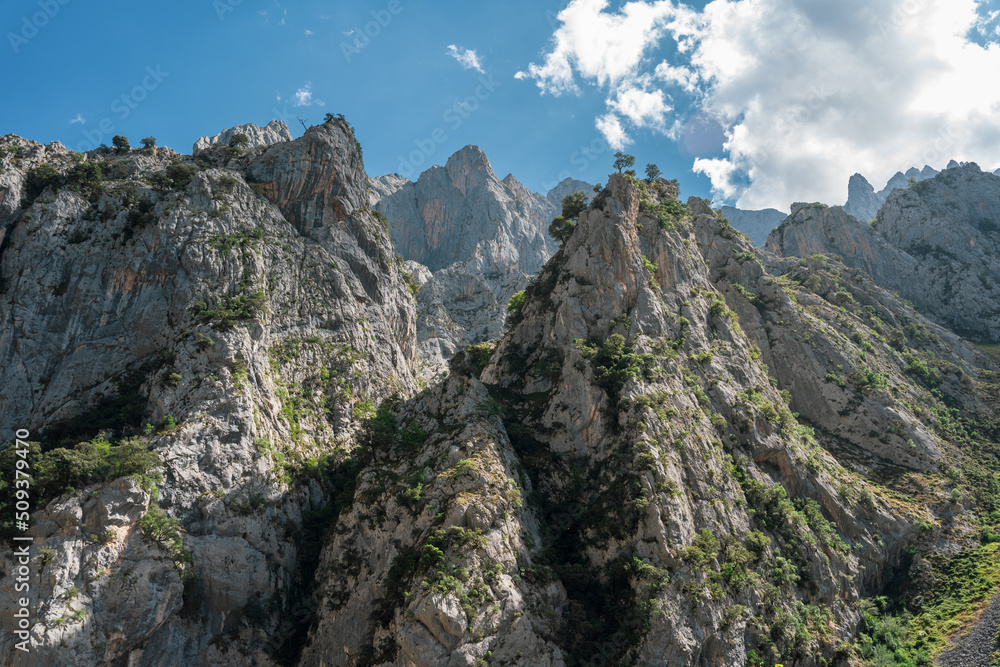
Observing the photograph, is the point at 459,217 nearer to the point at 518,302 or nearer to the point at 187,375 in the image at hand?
the point at 518,302

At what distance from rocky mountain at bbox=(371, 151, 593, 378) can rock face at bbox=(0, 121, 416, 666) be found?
58.3m

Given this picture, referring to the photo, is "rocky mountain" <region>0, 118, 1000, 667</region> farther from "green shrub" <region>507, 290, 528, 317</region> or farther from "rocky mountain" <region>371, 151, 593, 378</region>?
"rocky mountain" <region>371, 151, 593, 378</region>

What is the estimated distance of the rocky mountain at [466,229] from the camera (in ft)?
384

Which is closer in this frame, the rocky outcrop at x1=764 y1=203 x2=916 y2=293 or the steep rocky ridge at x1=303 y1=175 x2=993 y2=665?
the steep rocky ridge at x1=303 y1=175 x2=993 y2=665

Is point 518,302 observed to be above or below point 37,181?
above

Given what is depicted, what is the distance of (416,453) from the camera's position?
37.4 m

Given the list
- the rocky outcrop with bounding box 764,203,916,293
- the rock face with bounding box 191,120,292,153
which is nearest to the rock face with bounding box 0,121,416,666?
the rock face with bounding box 191,120,292,153

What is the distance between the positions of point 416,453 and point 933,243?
384 ft

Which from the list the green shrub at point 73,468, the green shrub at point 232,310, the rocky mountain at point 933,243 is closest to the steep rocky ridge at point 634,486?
the green shrub at point 73,468

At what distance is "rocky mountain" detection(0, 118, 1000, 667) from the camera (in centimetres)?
2786

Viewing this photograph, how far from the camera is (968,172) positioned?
374 feet

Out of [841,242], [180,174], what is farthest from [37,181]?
[841,242]

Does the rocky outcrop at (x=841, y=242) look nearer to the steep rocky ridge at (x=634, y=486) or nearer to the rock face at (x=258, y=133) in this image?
the steep rocky ridge at (x=634, y=486)

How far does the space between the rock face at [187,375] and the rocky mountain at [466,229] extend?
58343 mm
